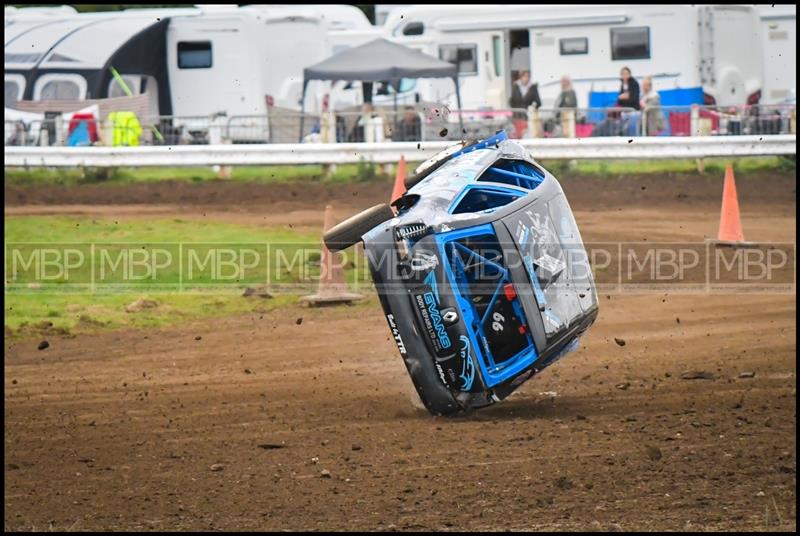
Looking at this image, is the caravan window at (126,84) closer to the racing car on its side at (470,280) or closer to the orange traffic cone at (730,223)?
the orange traffic cone at (730,223)

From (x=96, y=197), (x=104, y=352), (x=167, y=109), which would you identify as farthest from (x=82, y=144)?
(x=104, y=352)

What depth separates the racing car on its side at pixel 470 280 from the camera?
7520 millimetres

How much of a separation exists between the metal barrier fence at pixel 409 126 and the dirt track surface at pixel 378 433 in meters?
7.77

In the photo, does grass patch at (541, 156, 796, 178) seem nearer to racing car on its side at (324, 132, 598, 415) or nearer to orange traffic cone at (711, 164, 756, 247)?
orange traffic cone at (711, 164, 756, 247)

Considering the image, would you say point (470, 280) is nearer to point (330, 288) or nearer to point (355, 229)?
point (355, 229)

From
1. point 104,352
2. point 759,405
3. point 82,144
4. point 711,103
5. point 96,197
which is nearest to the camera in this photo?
point 759,405

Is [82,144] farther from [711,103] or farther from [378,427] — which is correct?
[378,427]

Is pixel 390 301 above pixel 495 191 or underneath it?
underneath

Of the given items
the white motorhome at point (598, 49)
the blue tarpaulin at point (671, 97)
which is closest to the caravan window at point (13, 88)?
the white motorhome at point (598, 49)

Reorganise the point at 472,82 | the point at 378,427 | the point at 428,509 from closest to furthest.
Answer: the point at 428,509 < the point at 378,427 < the point at 472,82

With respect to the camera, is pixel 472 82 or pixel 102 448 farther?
pixel 472 82

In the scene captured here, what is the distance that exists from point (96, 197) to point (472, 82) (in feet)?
30.3

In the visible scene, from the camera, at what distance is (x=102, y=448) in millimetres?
7730

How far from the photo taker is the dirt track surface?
6539mm
